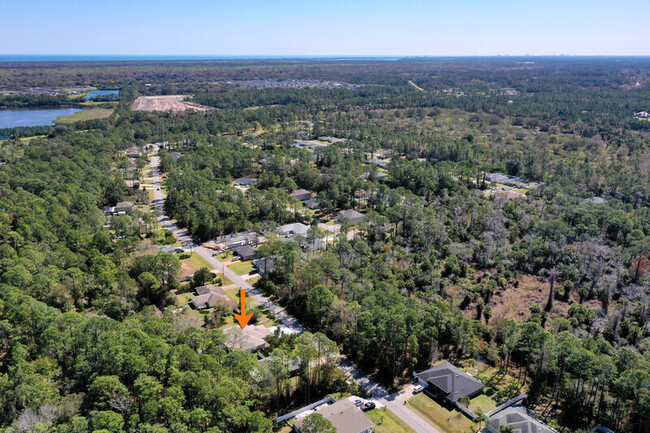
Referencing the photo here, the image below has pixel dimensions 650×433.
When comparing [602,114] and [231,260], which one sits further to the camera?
[602,114]

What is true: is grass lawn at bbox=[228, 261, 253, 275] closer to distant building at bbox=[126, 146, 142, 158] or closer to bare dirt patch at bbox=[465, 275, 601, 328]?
bare dirt patch at bbox=[465, 275, 601, 328]

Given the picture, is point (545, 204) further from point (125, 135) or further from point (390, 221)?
point (125, 135)

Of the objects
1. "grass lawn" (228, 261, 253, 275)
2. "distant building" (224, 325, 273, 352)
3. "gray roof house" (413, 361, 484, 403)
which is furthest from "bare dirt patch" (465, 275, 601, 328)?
"grass lawn" (228, 261, 253, 275)

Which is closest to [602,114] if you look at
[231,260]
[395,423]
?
[231,260]

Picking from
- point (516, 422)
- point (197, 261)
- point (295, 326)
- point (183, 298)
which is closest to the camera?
point (516, 422)

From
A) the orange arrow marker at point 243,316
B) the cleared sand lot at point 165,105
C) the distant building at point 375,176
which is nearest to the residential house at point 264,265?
the orange arrow marker at point 243,316

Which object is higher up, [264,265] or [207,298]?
[264,265]

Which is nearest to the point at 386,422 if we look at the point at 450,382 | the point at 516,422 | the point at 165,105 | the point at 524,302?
the point at 450,382

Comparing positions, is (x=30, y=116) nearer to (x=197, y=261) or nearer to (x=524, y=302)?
(x=197, y=261)

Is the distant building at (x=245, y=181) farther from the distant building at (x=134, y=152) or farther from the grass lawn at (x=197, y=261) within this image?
the distant building at (x=134, y=152)
